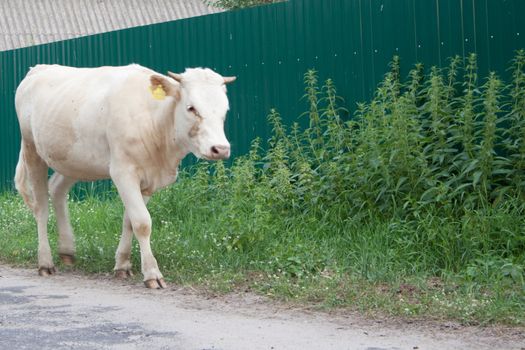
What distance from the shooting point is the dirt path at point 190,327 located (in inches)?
229

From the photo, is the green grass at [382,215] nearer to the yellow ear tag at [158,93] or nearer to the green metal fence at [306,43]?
the green metal fence at [306,43]

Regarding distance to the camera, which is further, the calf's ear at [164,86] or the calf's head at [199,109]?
the calf's ear at [164,86]

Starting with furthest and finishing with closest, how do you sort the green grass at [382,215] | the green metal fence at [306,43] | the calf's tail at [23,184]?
the calf's tail at [23,184], the green metal fence at [306,43], the green grass at [382,215]

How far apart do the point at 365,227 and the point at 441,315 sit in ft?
6.99

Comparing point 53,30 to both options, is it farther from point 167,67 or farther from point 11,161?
point 167,67

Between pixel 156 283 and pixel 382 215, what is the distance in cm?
210

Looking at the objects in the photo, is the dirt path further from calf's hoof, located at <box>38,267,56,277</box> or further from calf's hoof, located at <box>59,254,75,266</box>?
calf's hoof, located at <box>59,254,75,266</box>

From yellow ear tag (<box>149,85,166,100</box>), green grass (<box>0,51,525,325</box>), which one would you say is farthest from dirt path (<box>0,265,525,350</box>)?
yellow ear tag (<box>149,85,166,100</box>)

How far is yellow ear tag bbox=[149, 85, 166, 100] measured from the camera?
797 centimetres

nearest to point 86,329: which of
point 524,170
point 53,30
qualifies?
point 524,170

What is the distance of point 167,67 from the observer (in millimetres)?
12297

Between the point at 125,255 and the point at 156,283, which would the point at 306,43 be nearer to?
the point at 125,255

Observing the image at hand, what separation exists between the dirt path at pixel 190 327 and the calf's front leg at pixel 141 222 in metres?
0.14

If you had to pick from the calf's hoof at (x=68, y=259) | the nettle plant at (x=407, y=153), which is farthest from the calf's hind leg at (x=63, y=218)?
the nettle plant at (x=407, y=153)
